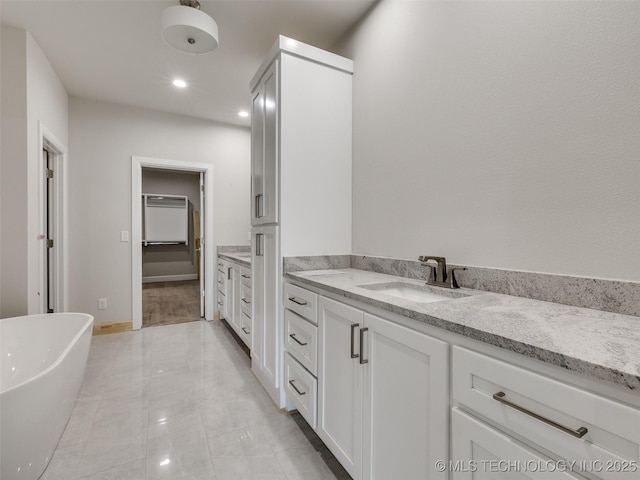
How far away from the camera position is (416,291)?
59.7 inches

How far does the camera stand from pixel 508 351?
0.68m

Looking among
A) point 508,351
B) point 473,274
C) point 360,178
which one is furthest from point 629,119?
point 360,178

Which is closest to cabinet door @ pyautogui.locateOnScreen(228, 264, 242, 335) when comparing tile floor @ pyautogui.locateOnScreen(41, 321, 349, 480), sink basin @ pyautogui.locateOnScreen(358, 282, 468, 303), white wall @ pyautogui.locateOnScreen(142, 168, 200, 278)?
tile floor @ pyautogui.locateOnScreen(41, 321, 349, 480)

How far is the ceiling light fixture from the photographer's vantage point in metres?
1.81

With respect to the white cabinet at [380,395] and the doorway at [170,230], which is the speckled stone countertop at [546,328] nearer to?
the white cabinet at [380,395]

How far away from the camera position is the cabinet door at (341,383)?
1.19 m

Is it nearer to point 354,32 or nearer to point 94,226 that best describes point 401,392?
point 354,32

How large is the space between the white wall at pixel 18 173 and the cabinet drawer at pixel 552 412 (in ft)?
9.59

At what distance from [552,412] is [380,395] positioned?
57cm

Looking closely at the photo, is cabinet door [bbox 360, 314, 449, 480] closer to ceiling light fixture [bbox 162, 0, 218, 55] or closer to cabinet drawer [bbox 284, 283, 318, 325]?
cabinet drawer [bbox 284, 283, 318, 325]

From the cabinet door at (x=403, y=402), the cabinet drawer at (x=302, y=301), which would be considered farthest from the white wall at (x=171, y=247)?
the cabinet door at (x=403, y=402)

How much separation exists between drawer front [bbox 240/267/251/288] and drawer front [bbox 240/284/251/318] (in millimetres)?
37

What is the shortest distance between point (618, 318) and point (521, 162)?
24.4 inches

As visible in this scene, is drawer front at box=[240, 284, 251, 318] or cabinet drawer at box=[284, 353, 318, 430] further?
drawer front at box=[240, 284, 251, 318]
